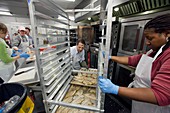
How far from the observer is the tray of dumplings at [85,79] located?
4.77 ft

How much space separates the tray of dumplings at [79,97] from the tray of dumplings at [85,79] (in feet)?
0.22

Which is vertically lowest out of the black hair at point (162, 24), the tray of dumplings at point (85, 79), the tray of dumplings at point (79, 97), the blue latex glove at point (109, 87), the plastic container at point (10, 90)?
the tray of dumplings at point (79, 97)

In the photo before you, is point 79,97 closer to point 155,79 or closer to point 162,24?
point 155,79

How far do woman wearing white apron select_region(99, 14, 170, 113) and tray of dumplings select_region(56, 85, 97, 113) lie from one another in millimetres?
584

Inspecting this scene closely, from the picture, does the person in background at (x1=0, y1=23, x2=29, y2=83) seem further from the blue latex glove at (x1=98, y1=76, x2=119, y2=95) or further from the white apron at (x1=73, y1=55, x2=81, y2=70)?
the blue latex glove at (x1=98, y1=76, x2=119, y2=95)

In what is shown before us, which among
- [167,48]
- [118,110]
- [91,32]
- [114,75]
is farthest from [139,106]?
[91,32]

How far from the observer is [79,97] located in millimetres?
1234

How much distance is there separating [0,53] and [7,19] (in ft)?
16.9

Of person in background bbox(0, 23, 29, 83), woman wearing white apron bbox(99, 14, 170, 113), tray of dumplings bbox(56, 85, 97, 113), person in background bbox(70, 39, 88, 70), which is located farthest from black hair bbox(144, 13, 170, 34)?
person in background bbox(0, 23, 29, 83)

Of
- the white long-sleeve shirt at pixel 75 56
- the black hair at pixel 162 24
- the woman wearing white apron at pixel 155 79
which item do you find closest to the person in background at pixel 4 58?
the white long-sleeve shirt at pixel 75 56

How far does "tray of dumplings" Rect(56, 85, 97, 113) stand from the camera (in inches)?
42.5

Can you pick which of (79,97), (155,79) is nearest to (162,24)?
(155,79)

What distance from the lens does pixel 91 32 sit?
3.37 meters

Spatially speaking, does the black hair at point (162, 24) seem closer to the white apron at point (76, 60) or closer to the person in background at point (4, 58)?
the white apron at point (76, 60)
